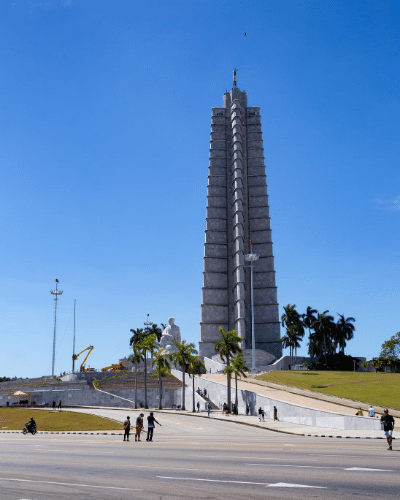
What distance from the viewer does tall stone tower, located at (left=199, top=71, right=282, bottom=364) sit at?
340ft

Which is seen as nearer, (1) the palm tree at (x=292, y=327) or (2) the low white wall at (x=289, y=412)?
(2) the low white wall at (x=289, y=412)

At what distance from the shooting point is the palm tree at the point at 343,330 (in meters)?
99.0

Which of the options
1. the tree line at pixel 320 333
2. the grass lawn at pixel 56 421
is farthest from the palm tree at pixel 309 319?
the grass lawn at pixel 56 421

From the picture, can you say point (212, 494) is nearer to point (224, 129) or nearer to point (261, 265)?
point (261, 265)

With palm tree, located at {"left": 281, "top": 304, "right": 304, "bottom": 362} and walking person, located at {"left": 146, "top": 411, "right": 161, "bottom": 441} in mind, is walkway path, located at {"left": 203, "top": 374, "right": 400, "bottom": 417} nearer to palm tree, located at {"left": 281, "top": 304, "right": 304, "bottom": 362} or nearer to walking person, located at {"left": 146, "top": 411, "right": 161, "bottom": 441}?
walking person, located at {"left": 146, "top": 411, "right": 161, "bottom": 441}

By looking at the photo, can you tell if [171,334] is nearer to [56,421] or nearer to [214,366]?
[214,366]

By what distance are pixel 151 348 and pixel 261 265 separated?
48.2 meters

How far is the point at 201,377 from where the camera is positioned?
66562 mm

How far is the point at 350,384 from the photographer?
6216 cm

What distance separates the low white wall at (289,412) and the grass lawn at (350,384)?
7780 millimetres

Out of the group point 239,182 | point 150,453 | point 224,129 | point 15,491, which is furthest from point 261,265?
point 15,491

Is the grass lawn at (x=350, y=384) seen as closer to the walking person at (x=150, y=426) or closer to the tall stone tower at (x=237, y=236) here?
the walking person at (x=150, y=426)

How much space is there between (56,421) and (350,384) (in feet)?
109

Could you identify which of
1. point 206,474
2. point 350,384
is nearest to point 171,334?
point 350,384
